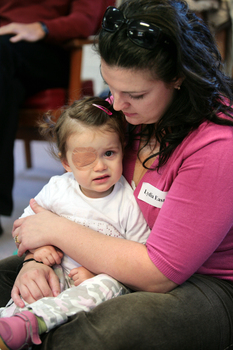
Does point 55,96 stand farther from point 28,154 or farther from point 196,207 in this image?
point 196,207

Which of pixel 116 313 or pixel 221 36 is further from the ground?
pixel 221 36

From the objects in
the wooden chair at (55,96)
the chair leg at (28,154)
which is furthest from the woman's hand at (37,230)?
the chair leg at (28,154)

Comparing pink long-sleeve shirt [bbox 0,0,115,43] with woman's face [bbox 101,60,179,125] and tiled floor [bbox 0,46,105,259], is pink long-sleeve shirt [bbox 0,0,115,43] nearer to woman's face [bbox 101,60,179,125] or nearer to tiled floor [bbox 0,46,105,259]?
tiled floor [bbox 0,46,105,259]

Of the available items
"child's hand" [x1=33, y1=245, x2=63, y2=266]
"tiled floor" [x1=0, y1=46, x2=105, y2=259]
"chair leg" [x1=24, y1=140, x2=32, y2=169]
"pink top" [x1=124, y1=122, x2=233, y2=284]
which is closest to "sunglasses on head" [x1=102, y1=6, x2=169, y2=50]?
"pink top" [x1=124, y1=122, x2=233, y2=284]

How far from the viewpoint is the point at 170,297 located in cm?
75

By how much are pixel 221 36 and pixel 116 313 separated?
6.06ft

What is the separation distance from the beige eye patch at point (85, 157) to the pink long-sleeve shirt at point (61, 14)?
1091 millimetres

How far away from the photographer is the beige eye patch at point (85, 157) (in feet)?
3.07

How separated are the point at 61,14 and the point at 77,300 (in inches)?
68.0

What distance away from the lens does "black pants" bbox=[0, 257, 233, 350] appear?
25.7 inches

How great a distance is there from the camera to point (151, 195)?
0.90 meters

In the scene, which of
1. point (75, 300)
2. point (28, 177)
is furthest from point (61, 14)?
point (75, 300)

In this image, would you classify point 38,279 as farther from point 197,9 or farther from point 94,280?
point 197,9

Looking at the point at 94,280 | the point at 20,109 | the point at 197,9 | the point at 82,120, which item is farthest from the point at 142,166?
the point at 197,9
